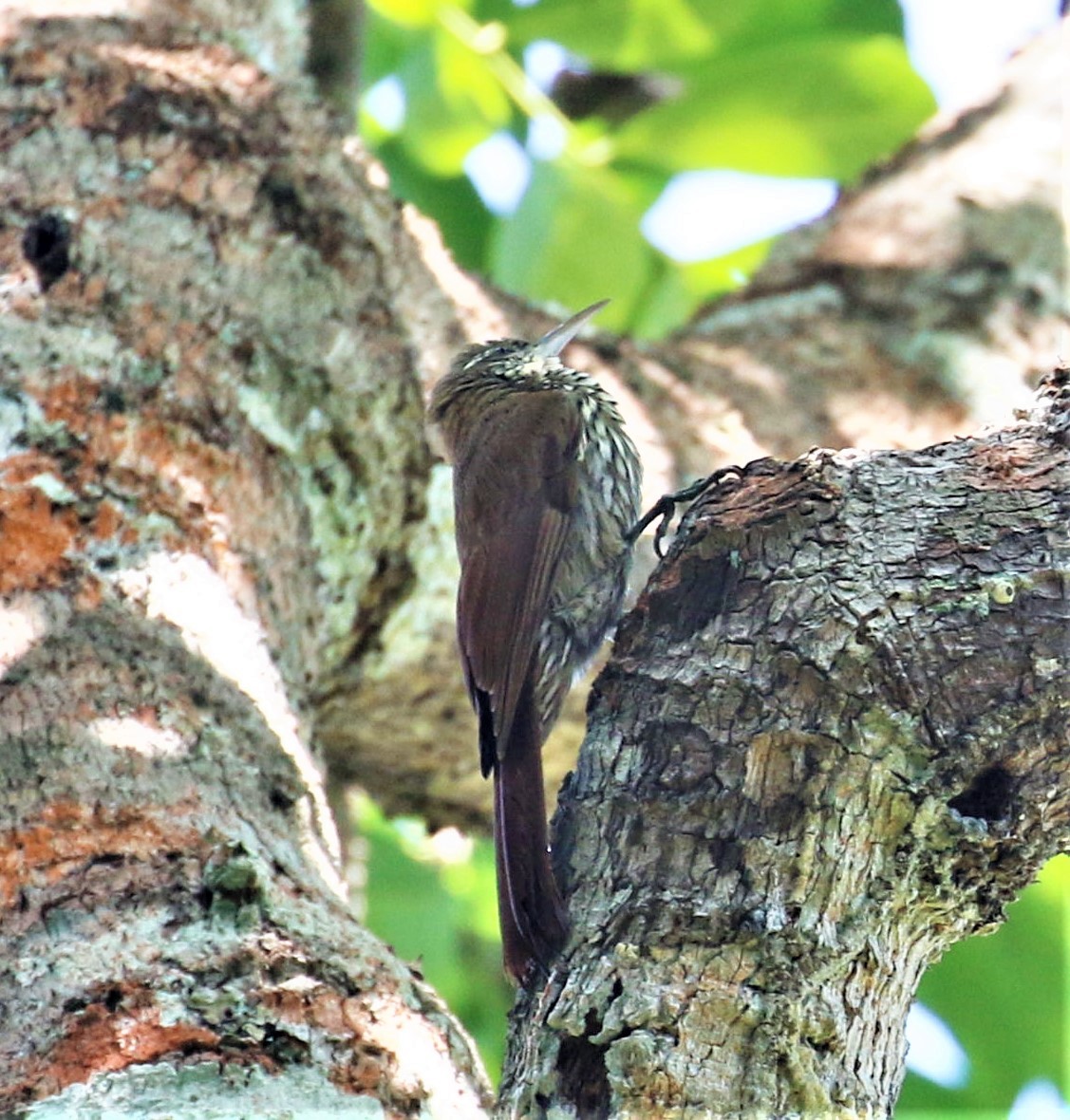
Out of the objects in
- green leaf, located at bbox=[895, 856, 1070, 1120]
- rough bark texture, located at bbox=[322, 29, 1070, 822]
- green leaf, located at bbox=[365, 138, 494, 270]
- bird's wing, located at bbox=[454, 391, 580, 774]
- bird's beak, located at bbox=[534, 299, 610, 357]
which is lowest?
green leaf, located at bbox=[895, 856, 1070, 1120]

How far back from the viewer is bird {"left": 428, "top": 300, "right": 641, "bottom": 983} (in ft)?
9.95

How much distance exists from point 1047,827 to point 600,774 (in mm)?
589

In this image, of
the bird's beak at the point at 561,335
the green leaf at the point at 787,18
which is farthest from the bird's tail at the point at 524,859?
the green leaf at the point at 787,18

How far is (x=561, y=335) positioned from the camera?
3787 mm

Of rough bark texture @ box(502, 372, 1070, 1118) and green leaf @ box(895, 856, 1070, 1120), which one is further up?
green leaf @ box(895, 856, 1070, 1120)

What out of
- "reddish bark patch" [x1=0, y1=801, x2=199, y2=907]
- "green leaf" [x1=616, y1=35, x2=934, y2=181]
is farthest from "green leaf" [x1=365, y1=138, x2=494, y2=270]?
"reddish bark patch" [x1=0, y1=801, x2=199, y2=907]

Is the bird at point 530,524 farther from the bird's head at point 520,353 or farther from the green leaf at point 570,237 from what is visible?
the green leaf at point 570,237

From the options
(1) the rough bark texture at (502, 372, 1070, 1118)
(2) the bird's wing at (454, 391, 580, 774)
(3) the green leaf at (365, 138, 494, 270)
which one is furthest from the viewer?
(3) the green leaf at (365, 138, 494, 270)

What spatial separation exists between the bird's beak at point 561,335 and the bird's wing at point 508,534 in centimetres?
12

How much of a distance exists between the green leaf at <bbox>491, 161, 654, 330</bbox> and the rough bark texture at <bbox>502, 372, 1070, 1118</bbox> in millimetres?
2494

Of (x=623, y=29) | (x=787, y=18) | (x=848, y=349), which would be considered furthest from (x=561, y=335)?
(x=787, y=18)

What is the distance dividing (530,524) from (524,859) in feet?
3.94

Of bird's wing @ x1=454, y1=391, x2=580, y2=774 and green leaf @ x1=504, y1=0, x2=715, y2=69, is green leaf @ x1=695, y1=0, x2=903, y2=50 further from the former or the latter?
bird's wing @ x1=454, y1=391, x2=580, y2=774

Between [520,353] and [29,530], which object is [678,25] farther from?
[29,530]
